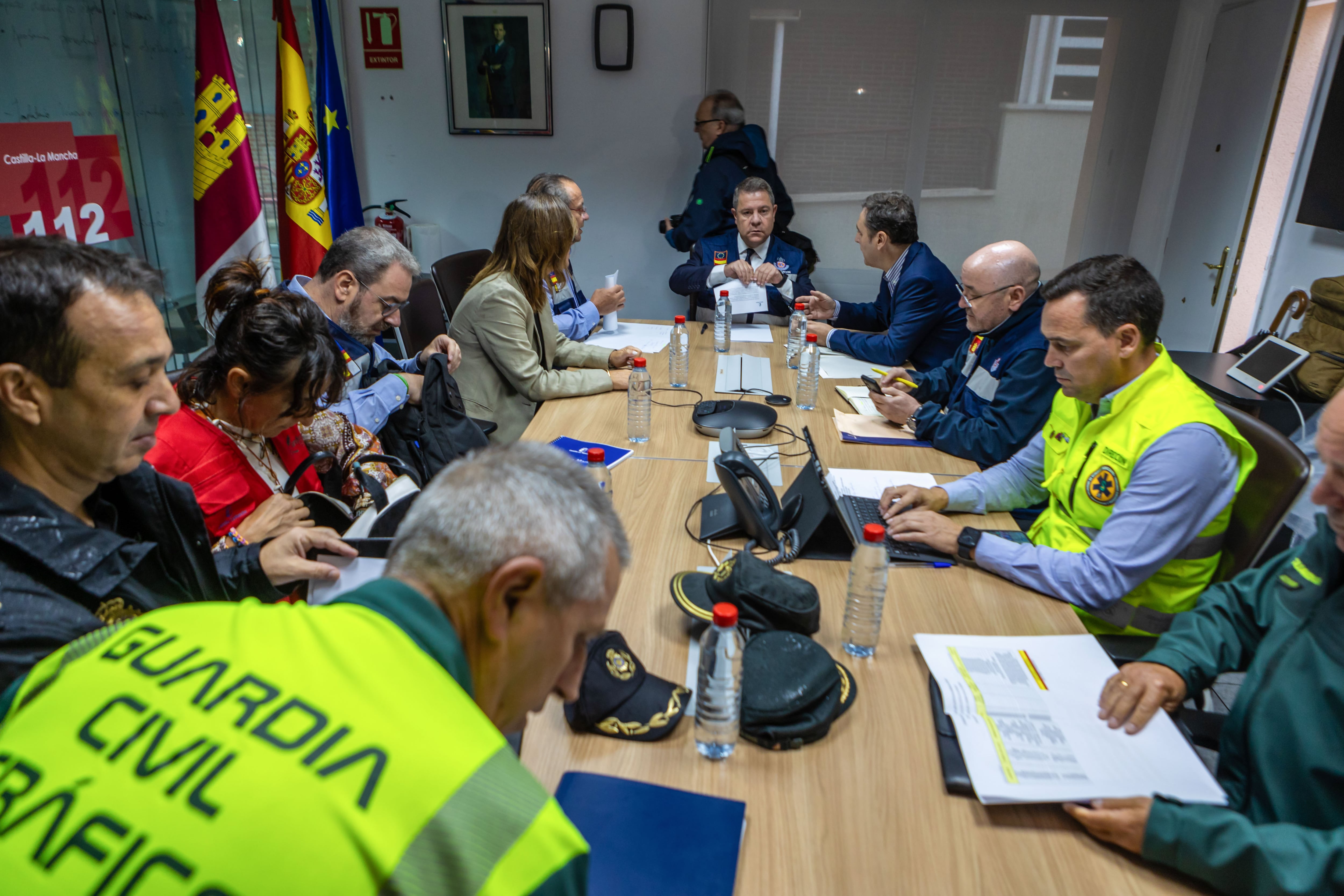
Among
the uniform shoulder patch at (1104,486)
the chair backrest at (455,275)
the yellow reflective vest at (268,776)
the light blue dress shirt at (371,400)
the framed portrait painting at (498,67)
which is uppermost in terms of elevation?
the framed portrait painting at (498,67)

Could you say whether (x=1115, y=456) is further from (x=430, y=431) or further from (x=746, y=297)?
(x=746, y=297)

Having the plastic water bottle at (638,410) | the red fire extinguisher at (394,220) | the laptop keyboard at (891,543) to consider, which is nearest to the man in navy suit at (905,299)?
the plastic water bottle at (638,410)

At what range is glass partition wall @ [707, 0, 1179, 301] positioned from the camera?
459 centimetres

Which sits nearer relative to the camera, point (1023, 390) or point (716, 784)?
point (716, 784)

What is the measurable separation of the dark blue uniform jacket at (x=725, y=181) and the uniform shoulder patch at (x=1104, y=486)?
9.65 ft

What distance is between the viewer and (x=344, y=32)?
4.78 m

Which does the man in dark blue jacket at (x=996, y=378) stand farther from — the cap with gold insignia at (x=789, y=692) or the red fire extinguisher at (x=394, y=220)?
the red fire extinguisher at (x=394, y=220)

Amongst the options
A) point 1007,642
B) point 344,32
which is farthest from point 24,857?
point 344,32

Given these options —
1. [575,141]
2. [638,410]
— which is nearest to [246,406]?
[638,410]

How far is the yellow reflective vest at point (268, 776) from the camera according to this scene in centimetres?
52

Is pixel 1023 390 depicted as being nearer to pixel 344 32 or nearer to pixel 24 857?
pixel 24 857

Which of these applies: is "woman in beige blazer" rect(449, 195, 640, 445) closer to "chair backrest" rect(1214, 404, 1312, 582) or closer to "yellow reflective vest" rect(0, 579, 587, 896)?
"chair backrest" rect(1214, 404, 1312, 582)

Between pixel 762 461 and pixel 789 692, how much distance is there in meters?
1.05

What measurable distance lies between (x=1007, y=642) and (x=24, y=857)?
4.36ft
